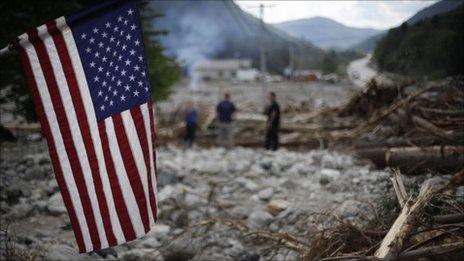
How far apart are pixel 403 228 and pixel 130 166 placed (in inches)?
84.8

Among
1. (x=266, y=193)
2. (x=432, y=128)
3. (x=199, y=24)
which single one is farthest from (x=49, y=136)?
(x=199, y=24)

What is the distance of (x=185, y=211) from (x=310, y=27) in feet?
21.7

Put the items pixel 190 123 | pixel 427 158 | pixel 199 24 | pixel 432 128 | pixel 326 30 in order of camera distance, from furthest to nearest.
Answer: pixel 199 24 → pixel 190 123 → pixel 326 30 → pixel 432 128 → pixel 427 158

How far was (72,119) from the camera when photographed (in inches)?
117

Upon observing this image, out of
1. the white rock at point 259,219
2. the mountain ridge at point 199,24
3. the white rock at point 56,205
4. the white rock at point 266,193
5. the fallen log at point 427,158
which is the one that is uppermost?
the mountain ridge at point 199,24

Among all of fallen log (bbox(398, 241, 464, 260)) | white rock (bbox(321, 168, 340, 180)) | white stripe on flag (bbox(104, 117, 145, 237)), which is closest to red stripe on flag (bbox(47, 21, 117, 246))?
white stripe on flag (bbox(104, 117, 145, 237))

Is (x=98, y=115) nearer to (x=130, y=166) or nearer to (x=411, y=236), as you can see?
(x=130, y=166)

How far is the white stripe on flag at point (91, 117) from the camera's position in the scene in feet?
9.65

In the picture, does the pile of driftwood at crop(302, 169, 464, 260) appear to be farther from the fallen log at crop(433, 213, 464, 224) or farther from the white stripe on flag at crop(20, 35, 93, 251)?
the white stripe on flag at crop(20, 35, 93, 251)

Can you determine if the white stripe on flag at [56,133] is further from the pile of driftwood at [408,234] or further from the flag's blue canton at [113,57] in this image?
the pile of driftwood at [408,234]

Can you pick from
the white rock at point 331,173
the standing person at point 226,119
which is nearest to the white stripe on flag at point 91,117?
the white rock at point 331,173

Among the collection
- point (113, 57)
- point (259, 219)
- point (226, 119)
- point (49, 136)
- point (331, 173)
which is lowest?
point (259, 219)

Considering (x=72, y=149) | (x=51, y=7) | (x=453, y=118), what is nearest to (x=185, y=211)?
(x=72, y=149)

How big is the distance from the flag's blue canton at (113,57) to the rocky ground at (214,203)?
5.91 feet
